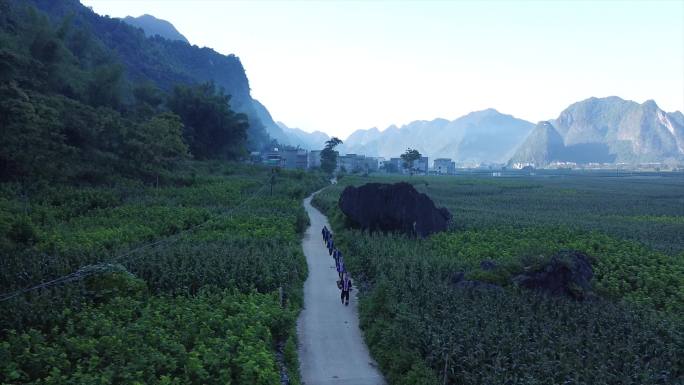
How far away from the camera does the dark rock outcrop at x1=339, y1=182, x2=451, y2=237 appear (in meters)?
33.8

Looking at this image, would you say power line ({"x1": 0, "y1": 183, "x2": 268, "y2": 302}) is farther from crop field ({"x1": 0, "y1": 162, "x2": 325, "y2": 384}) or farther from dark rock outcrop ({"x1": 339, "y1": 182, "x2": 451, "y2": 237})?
dark rock outcrop ({"x1": 339, "y1": 182, "x2": 451, "y2": 237})

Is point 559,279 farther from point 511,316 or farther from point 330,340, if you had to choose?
point 330,340

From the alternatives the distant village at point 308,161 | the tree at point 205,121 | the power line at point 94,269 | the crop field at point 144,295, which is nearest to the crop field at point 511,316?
the crop field at point 144,295

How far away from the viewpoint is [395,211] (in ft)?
112

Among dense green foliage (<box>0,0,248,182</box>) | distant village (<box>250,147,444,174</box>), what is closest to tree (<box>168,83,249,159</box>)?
dense green foliage (<box>0,0,248,182</box>)

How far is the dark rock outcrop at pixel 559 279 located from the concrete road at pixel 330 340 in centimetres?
725

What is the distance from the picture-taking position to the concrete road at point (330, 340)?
1363cm

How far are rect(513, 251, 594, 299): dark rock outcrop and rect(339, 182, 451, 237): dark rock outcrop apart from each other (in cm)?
1313

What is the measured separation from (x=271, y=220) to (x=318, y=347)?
2011 cm

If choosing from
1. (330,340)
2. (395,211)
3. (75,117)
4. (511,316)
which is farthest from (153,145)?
(511,316)

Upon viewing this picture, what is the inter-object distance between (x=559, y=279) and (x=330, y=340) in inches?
387

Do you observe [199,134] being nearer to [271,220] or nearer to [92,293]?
[271,220]

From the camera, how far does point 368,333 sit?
1592 centimetres

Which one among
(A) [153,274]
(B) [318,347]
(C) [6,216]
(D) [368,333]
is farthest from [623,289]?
(C) [6,216]
